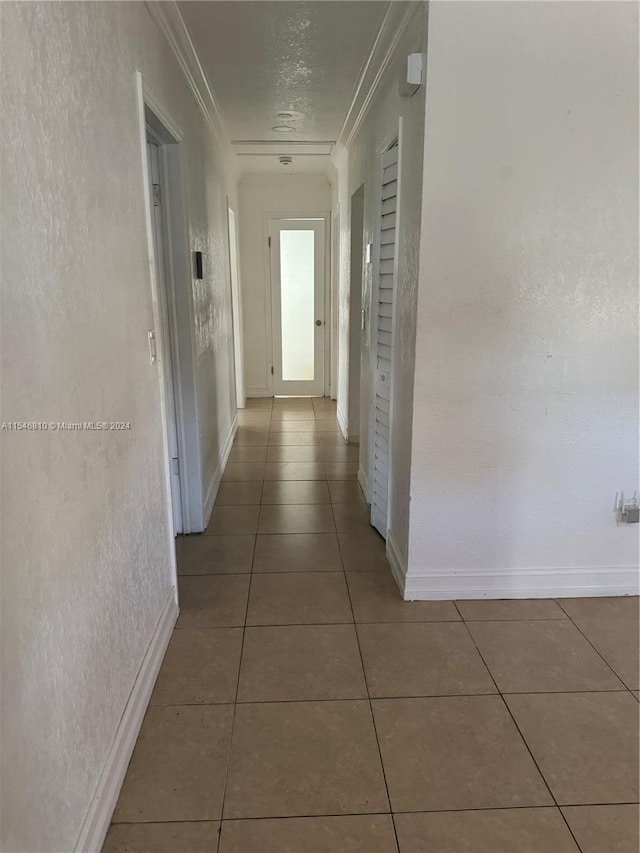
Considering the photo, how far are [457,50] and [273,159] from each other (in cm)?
338

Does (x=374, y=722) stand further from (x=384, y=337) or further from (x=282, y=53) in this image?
(x=282, y=53)

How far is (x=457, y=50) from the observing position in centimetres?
190

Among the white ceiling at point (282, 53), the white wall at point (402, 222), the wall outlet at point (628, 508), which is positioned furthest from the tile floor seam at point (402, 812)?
the white ceiling at point (282, 53)

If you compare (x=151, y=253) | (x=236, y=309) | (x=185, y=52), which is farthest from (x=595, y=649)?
(x=236, y=309)

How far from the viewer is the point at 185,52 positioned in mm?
2451

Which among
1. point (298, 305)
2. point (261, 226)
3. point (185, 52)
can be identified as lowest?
point (298, 305)

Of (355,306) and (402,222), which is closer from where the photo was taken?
(402,222)

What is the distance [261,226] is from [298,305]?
0.92 metres

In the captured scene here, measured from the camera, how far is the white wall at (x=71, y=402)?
1002mm

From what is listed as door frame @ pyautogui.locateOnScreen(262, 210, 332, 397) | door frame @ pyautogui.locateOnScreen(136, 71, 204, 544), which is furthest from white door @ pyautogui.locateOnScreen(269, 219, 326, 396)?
door frame @ pyautogui.locateOnScreen(136, 71, 204, 544)

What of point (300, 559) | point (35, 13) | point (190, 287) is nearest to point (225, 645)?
point (300, 559)

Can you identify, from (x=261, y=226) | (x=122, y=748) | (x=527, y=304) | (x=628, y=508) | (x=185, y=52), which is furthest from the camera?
(x=261, y=226)

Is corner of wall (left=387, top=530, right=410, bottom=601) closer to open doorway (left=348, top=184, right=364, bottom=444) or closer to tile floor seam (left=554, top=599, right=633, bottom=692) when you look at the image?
tile floor seam (left=554, top=599, right=633, bottom=692)

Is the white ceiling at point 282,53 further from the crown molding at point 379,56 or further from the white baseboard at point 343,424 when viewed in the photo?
the white baseboard at point 343,424
